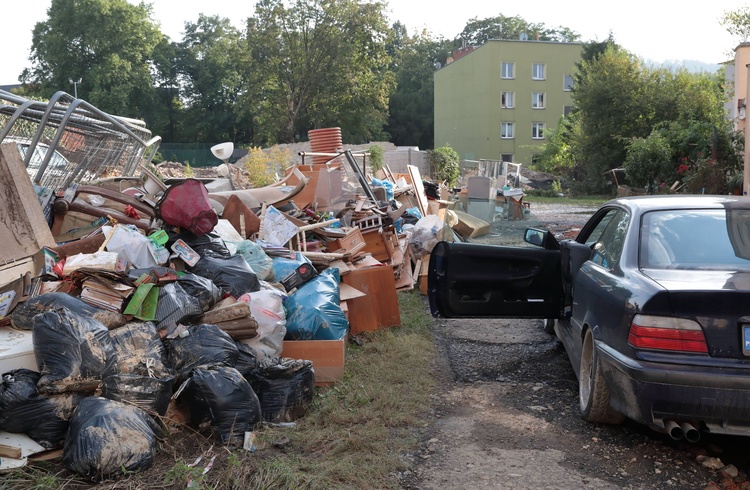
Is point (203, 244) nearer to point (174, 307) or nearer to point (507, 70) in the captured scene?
point (174, 307)

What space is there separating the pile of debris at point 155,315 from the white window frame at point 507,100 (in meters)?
45.7

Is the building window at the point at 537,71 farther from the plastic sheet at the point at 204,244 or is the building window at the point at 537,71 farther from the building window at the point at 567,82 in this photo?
the plastic sheet at the point at 204,244

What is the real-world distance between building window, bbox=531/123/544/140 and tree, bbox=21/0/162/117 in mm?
31058

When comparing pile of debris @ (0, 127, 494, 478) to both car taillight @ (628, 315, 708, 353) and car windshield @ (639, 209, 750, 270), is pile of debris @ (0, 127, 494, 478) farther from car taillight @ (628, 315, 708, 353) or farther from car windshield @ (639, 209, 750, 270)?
car windshield @ (639, 209, 750, 270)

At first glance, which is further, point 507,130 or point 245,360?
point 507,130

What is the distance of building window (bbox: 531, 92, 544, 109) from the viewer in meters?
53.1

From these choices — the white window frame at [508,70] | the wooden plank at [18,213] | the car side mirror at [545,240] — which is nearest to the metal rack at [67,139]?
the wooden plank at [18,213]

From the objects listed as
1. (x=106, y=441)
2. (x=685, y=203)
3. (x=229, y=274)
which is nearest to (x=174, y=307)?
(x=229, y=274)

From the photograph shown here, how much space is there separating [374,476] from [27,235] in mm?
3566

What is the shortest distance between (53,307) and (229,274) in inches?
60.2

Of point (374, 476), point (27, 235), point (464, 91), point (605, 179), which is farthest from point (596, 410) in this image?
point (464, 91)

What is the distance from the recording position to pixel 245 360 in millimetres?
4719

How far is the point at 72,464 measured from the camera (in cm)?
354

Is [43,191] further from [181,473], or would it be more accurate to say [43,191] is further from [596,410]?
[596,410]
